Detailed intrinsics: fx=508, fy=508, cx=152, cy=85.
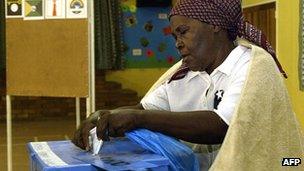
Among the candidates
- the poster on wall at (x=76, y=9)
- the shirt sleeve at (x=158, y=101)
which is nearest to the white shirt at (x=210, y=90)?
the shirt sleeve at (x=158, y=101)

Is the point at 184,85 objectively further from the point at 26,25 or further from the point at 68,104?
the point at 68,104

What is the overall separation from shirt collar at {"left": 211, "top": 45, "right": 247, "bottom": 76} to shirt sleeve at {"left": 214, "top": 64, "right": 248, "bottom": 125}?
0.06m

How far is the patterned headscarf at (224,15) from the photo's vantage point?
1.27 metres

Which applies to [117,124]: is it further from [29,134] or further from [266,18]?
[29,134]

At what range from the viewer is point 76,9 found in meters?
2.88

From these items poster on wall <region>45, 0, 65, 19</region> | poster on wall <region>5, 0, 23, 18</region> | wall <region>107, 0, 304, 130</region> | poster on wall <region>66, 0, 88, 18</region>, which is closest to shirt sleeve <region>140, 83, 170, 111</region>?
poster on wall <region>66, 0, 88, 18</region>

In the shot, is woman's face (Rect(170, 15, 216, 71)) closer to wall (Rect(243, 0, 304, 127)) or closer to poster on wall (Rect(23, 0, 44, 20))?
poster on wall (Rect(23, 0, 44, 20))

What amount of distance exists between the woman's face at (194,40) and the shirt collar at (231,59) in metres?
0.04

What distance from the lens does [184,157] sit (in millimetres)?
1162

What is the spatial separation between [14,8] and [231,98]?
2.23 m

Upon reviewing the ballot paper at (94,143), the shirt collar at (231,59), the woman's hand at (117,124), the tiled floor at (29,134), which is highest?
the shirt collar at (231,59)

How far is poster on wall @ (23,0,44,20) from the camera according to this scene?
302cm

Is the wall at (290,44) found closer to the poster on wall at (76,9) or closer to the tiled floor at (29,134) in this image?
the poster on wall at (76,9)

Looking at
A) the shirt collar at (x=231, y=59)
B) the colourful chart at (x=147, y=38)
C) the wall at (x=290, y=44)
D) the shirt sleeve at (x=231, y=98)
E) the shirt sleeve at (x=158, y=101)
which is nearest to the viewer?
the shirt sleeve at (x=231, y=98)
